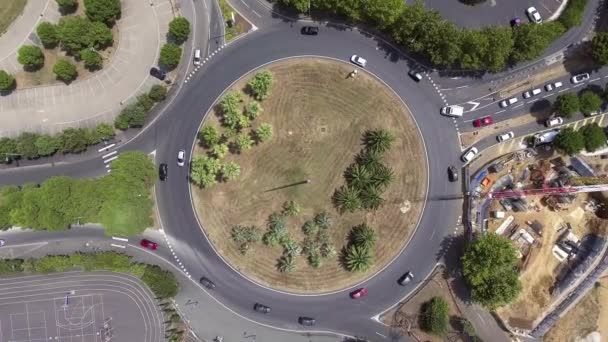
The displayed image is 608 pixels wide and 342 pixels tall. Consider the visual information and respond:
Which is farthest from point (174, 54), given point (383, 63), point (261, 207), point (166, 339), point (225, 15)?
point (166, 339)

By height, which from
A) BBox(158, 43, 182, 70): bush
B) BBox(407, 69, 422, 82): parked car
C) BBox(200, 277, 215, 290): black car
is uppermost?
BBox(158, 43, 182, 70): bush

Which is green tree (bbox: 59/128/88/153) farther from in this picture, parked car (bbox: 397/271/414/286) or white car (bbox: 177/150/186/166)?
parked car (bbox: 397/271/414/286)

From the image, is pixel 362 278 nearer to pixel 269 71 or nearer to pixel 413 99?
pixel 413 99

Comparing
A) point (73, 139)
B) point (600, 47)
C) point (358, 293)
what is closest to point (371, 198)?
point (358, 293)

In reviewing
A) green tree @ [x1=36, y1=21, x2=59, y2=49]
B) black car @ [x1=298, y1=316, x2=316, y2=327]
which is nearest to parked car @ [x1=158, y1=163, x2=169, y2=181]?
green tree @ [x1=36, y1=21, x2=59, y2=49]

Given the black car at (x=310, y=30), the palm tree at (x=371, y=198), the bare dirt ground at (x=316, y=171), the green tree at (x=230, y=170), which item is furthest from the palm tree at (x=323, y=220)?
the black car at (x=310, y=30)

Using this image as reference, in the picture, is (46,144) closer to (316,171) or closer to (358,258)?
(316,171)
